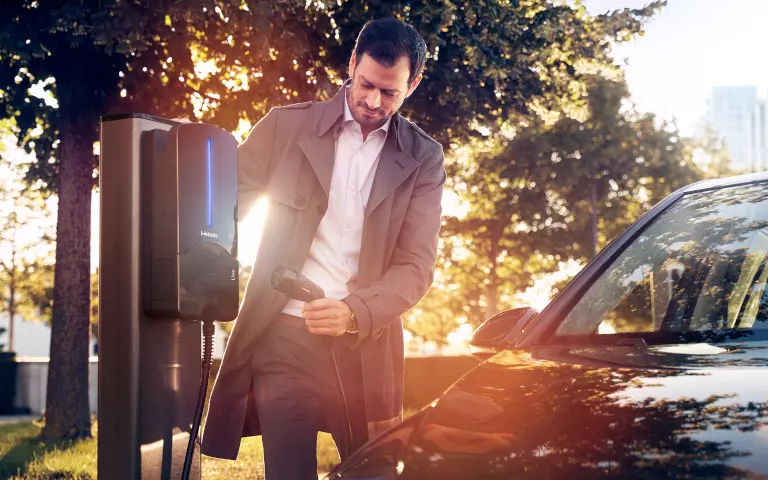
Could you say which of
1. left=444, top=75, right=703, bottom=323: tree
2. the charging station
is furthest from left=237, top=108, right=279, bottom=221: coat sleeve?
left=444, top=75, right=703, bottom=323: tree

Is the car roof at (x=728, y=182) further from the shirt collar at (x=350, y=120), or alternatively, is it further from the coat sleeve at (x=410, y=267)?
the shirt collar at (x=350, y=120)

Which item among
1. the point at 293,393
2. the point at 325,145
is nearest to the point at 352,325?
the point at 293,393

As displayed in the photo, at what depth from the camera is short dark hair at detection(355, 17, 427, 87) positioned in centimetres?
322

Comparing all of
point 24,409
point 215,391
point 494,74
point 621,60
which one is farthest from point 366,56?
point 24,409

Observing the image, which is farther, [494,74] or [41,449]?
[494,74]

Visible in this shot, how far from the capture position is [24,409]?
2581cm

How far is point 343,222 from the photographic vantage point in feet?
11.0

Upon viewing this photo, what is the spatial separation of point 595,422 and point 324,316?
1221 millimetres

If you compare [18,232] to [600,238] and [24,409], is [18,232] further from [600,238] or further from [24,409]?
[600,238]

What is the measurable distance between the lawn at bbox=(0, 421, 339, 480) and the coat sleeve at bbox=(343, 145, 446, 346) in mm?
5726

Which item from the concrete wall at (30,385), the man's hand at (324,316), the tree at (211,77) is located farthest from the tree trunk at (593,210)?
the man's hand at (324,316)

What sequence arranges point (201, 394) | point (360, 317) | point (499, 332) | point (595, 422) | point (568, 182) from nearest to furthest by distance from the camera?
point (595, 422) → point (201, 394) → point (499, 332) → point (360, 317) → point (568, 182)

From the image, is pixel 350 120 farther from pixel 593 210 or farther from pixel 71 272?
pixel 593 210

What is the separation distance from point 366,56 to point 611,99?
27006 mm
